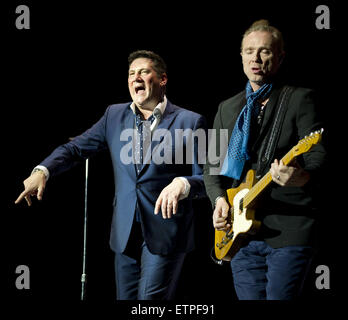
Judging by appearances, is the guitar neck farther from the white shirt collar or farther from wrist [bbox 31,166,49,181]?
wrist [bbox 31,166,49,181]

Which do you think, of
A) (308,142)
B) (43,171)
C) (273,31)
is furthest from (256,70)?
(43,171)

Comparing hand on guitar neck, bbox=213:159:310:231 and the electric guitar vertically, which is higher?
hand on guitar neck, bbox=213:159:310:231

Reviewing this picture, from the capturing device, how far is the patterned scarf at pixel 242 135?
8.02 ft

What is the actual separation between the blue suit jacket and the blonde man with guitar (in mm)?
233

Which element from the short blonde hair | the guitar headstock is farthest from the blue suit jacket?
the guitar headstock

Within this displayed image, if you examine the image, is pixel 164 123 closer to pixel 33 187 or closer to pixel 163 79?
pixel 163 79

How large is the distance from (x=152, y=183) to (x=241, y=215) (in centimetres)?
62

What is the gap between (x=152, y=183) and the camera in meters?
2.80

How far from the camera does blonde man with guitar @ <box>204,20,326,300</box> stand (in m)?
2.17

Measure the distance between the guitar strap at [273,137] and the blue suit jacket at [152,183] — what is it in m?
0.47

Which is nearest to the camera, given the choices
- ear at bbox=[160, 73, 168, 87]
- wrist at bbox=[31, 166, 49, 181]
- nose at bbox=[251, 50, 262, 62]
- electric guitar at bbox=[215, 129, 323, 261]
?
electric guitar at bbox=[215, 129, 323, 261]

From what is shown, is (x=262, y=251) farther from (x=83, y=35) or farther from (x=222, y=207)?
(x=83, y=35)

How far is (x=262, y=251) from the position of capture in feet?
7.62

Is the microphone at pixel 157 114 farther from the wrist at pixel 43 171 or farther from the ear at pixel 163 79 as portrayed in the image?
the wrist at pixel 43 171
